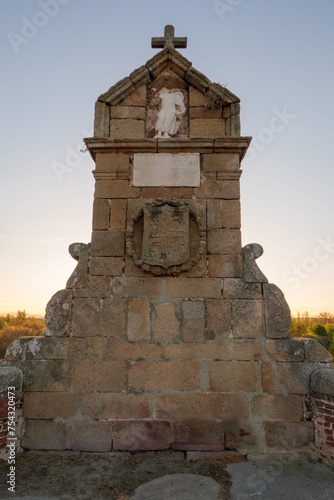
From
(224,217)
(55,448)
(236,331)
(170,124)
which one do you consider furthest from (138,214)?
(55,448)

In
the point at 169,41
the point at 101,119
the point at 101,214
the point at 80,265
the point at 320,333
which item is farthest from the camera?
the point at 320,333

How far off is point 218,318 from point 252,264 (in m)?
0.76

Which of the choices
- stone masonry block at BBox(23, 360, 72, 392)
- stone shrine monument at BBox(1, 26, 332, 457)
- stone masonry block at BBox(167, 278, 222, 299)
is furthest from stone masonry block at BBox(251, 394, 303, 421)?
stone masonry block at BBox(23, 360, 72, 392)

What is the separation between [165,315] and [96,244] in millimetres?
1192

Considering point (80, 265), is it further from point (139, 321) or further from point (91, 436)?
point (91, 436)

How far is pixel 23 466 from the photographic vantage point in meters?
3.25

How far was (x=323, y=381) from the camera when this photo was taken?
340 cm

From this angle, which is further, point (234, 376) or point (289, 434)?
point (234, 376)

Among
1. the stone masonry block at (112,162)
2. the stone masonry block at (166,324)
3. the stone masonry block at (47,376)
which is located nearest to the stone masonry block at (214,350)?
the stone masonry block at (166,324)

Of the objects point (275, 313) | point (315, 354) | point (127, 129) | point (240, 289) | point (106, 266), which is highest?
point (127, 129)

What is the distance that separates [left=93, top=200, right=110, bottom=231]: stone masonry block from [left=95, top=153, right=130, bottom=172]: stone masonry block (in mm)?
445

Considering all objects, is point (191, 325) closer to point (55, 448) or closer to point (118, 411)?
point (118, 411)

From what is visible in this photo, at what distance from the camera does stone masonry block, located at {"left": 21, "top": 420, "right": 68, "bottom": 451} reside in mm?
3557

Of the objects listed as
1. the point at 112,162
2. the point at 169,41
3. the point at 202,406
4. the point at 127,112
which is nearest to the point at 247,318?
the point at 202,406
